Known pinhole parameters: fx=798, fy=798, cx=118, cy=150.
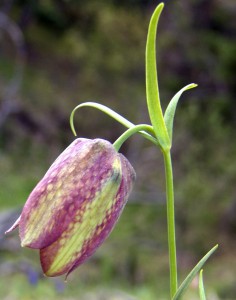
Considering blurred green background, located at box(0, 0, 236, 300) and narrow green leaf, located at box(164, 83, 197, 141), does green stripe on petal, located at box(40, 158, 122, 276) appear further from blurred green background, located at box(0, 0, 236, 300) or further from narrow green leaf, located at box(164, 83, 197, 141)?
blurred green background, located at box(0, 0, 236, 300)

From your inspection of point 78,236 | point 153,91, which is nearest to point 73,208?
point 78,236

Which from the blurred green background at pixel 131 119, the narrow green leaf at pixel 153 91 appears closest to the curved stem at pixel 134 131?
the narrow green leaf at pixel 153 91

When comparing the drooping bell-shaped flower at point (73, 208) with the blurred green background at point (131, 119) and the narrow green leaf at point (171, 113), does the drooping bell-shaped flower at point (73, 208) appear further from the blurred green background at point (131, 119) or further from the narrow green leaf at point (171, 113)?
the blurred green background at point (131, 119)

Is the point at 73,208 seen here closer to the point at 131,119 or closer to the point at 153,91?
the point at 153,91

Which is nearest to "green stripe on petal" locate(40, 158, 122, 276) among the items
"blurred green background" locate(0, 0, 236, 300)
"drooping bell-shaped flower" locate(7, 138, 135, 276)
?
"drooping bell-shaped flower" locate(7, 138, 135, 276)

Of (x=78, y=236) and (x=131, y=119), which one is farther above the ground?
(x=78, y=236)
